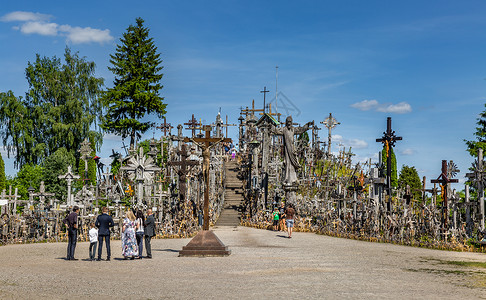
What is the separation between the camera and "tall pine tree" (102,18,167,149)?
4756 cm

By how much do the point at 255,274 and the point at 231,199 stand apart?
25.8m

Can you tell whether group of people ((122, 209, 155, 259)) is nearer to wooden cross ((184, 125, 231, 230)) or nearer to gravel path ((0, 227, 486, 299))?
gravel path ((0, 227, 486, 299))

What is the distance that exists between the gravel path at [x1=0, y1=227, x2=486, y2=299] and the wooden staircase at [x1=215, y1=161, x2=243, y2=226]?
13.6 meters

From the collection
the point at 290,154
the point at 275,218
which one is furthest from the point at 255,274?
the point at 290,154

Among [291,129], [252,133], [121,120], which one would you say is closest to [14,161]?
[121,120]

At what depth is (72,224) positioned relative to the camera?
16.0 metres

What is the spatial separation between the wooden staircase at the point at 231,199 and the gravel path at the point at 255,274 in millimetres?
13560

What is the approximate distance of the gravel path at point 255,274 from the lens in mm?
9852

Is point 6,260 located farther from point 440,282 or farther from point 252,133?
point 252,133

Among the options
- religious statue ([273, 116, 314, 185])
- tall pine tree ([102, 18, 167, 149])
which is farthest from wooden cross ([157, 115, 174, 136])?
religious statue ([273, 116, 314, 185])

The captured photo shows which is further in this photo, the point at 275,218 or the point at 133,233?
the point at 275,218

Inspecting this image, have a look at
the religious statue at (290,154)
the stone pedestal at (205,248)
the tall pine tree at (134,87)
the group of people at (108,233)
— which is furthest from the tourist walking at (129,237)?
the tall pine tree at (134,87)

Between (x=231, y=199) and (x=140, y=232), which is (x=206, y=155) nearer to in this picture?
(x=140, y=232)

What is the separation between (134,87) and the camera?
48.1 meters
